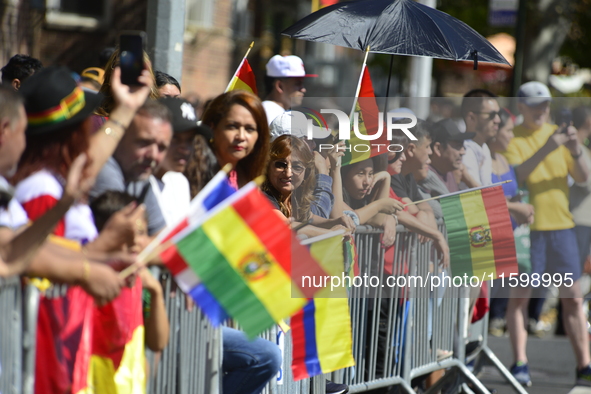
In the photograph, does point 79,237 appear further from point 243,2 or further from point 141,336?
point 243,2

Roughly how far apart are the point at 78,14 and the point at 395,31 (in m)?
10.7

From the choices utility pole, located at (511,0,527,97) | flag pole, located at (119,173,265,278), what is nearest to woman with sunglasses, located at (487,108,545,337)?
flag pole, located at (119,173,265,278)

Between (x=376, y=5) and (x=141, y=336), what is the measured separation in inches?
141

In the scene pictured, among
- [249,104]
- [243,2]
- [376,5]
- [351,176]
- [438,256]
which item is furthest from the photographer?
[243,2]

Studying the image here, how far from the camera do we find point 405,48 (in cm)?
558

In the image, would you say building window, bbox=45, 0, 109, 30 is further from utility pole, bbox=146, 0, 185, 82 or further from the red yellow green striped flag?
the red yellow green striped flag

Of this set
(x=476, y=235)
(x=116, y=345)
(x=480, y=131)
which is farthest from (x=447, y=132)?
(x=116, y=345)

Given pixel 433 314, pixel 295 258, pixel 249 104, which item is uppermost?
pixel 249 104

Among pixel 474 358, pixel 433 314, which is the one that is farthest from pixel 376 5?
pixel 474 358

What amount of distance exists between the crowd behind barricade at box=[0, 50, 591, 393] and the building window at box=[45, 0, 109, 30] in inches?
341

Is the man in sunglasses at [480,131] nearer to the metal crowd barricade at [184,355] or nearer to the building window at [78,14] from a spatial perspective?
the metal crowd barricade at [184,355]

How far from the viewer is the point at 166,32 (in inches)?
219

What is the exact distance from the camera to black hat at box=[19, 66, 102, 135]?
2965 millimetres

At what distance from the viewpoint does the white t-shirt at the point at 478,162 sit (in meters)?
5.61
